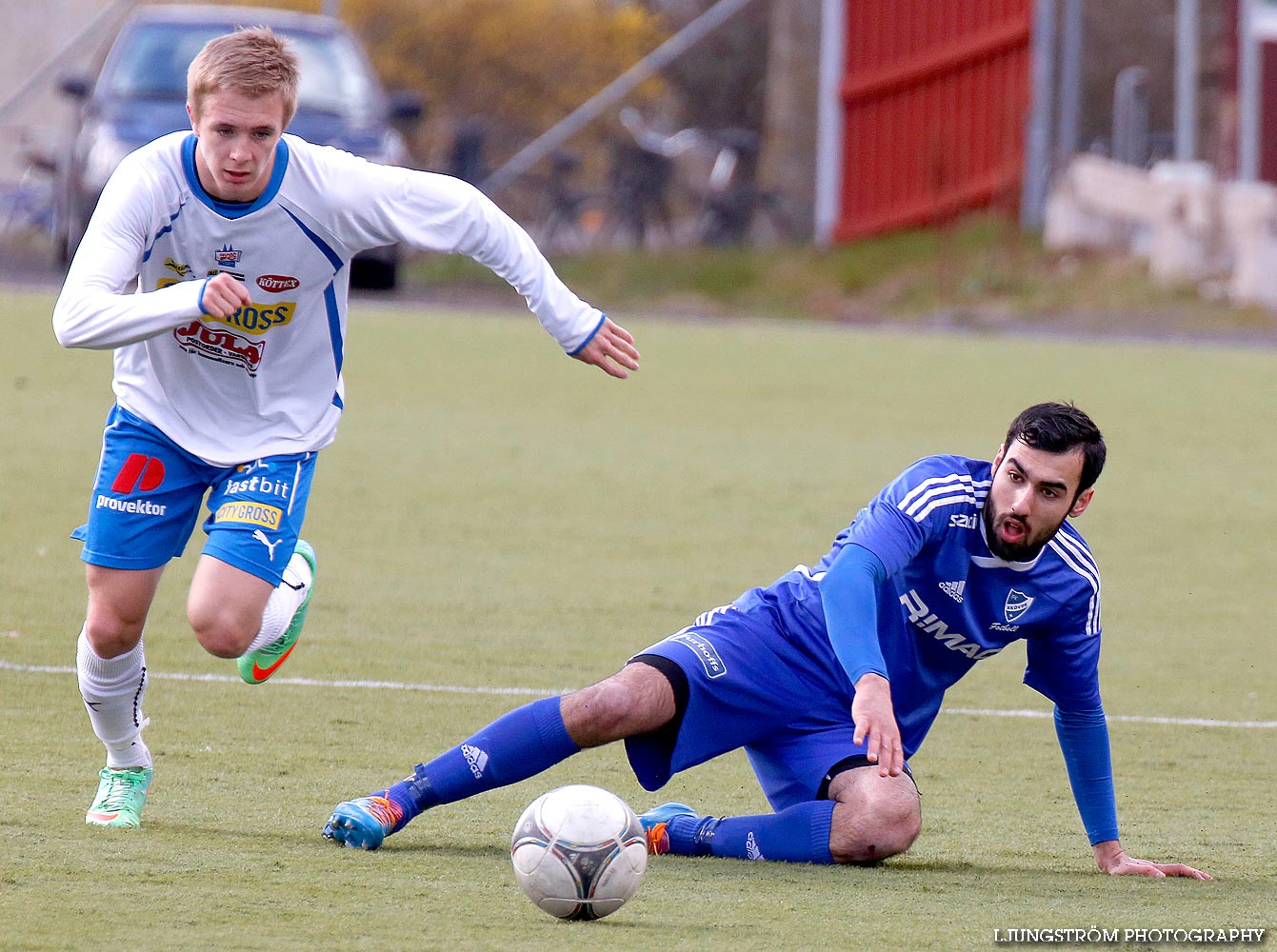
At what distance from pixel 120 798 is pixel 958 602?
198 centimetres

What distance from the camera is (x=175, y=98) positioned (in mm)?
16797

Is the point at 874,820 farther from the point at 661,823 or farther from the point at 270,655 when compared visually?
the point at 270,655

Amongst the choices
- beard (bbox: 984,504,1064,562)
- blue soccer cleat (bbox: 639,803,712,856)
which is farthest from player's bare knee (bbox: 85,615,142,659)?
beard (bbox: 984,504,1064,562)

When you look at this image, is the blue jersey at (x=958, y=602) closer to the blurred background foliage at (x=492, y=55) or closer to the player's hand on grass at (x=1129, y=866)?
the player's hand on grass at (x=1129, y=866)

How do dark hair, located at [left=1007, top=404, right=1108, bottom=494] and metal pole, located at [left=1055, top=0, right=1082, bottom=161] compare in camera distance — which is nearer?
dark hair, located at [left=1007, top=404, right=1108, bottom=494]

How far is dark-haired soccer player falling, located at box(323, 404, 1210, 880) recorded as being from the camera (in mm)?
4492

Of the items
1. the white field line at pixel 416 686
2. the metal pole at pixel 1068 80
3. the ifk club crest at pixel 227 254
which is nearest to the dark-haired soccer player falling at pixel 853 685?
the ifk club crest at pixel 227 254

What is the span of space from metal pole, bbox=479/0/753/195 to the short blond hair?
70.9 feet

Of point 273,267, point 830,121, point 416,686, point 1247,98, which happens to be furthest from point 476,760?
point 1247,98

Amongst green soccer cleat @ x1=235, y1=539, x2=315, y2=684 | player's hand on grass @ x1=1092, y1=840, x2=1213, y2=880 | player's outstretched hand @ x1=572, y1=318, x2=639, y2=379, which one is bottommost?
player's hand on grass @ x1=1092, y1=840, x2=1213, y2=880

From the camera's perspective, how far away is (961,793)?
5484 millimetres

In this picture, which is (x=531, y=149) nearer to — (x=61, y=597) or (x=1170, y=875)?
(x=61, y=597)

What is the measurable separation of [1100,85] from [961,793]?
32.0m

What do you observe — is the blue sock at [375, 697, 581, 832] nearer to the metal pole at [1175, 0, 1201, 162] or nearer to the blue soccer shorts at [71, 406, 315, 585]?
the blue soccer shorts at [71, 406, 315, 585]
